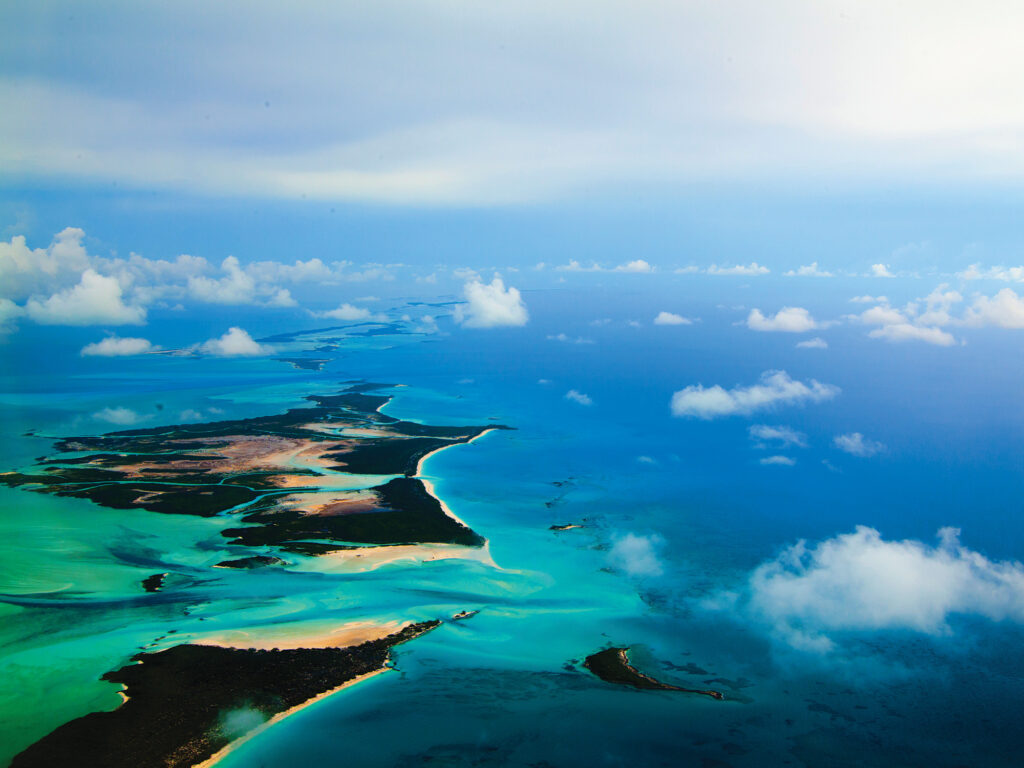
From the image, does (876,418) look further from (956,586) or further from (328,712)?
(328,712)

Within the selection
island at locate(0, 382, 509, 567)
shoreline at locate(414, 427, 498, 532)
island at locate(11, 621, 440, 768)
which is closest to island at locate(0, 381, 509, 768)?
island at locate(11, 621, 440, 768)

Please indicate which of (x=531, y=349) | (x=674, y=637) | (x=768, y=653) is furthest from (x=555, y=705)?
(x=531, y=349)

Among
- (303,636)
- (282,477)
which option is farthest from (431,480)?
(303,636)

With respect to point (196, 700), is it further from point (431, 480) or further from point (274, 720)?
point (431, 480)

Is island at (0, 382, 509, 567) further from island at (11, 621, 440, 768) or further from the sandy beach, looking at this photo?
island at (11, 621, 440, 768)

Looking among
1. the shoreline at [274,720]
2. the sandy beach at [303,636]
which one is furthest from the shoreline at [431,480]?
the shoreline at [274,720]

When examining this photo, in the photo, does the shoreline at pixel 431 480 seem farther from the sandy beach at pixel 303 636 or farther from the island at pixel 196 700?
the island at pixel 196 700
